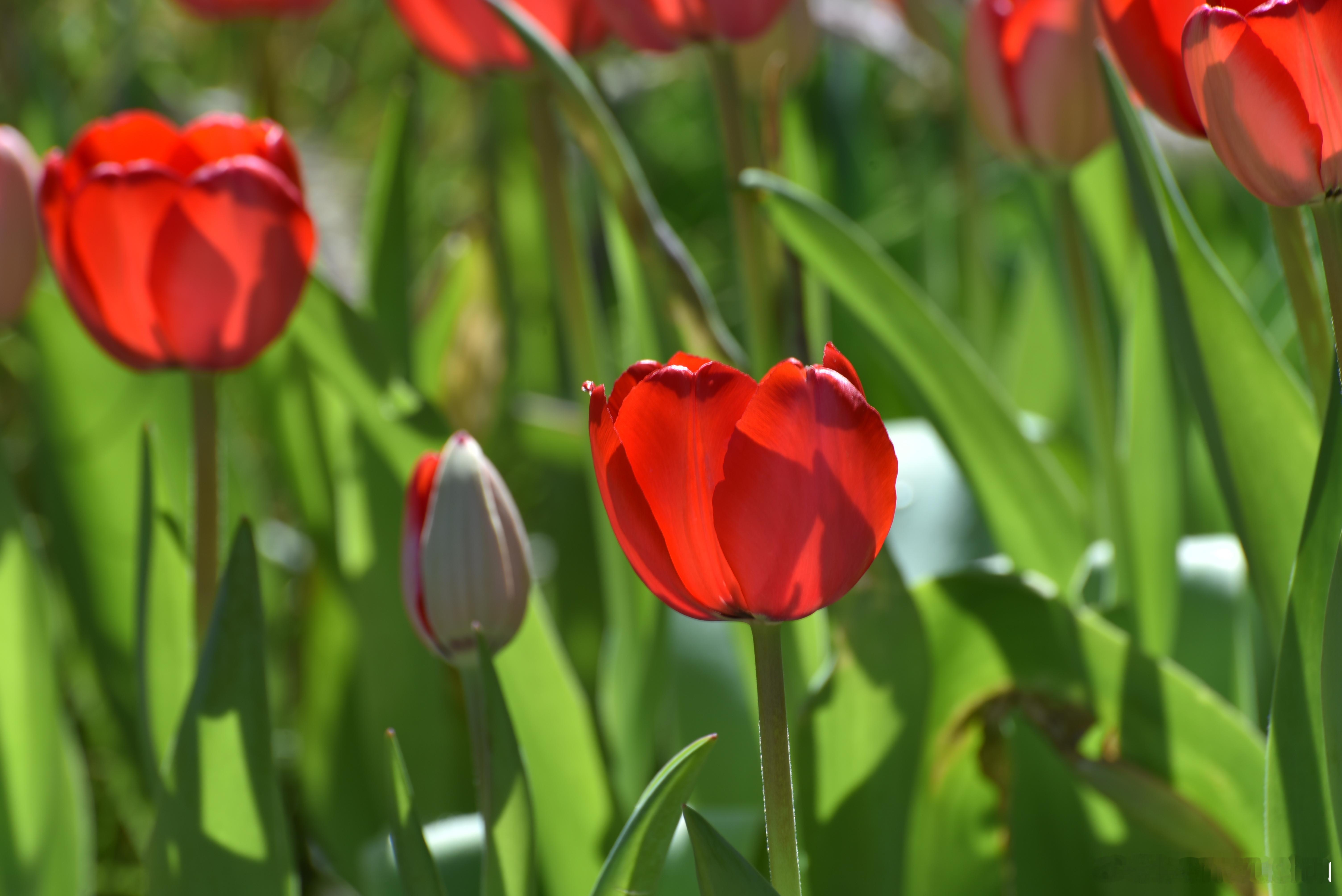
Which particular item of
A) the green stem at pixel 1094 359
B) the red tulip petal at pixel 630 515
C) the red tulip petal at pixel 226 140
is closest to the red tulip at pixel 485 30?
the red tulip petal at pixel 226 140

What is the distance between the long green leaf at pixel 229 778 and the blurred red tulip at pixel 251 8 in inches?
20.2

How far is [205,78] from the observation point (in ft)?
6.23

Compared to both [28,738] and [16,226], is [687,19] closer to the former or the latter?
[16,226]

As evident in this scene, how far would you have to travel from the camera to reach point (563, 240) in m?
0.69

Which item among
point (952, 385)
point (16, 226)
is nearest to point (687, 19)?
point (952, 385)

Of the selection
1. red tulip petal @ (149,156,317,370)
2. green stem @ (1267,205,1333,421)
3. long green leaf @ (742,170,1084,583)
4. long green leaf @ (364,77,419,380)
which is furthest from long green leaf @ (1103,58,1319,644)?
long green leaf @ (364,77,419,380)

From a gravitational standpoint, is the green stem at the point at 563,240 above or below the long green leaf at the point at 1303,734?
above

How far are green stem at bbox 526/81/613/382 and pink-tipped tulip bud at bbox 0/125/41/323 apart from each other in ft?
0.84

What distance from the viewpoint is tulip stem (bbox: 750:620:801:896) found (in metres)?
0.34

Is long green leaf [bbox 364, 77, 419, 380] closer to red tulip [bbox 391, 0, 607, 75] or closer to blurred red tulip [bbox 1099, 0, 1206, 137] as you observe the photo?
red tulip [bbox 391, 0, 607, 75]

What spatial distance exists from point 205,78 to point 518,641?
161cm

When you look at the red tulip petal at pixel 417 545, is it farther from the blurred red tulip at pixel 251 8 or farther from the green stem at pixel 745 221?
the blurred red tulip at pixel 251 8

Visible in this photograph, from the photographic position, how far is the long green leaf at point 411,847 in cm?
40

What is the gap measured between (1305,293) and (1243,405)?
59 mm
